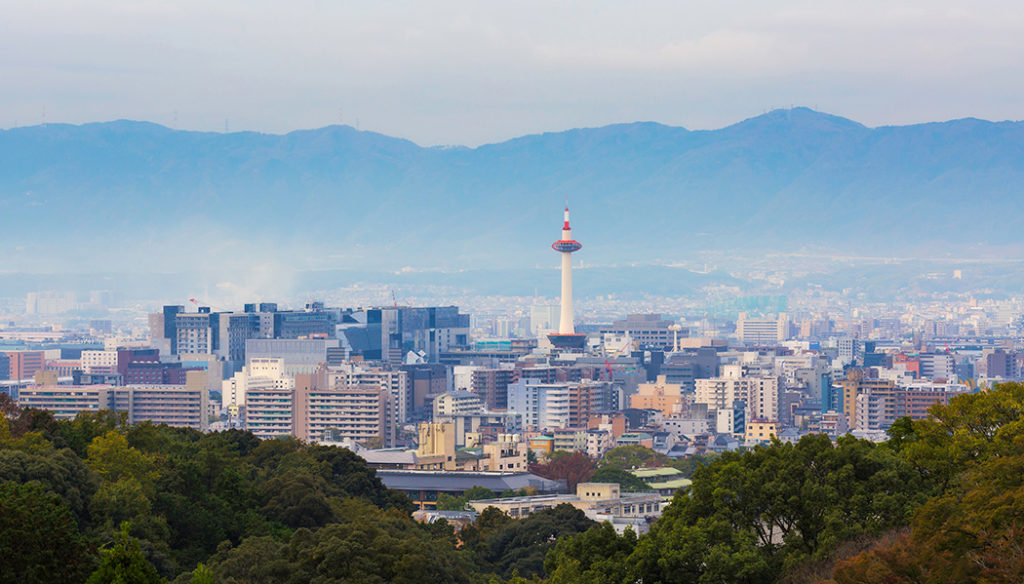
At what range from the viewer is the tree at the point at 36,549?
54.9 ft

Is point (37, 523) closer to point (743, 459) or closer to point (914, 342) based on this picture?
point (743, 459)

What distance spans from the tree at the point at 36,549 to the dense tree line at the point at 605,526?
2cm

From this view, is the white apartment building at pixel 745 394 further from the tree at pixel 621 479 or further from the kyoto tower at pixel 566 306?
the tree at pixel 621 479

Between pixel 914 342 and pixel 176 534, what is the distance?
13567 cm

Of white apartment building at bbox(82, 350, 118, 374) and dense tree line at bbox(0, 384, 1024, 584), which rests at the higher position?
dense tree line at bbox(0, 384, 1024, 584)

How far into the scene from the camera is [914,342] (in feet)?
512

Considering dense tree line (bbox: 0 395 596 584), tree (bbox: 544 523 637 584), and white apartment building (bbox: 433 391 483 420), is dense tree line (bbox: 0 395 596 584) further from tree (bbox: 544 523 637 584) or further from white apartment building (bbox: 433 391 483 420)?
white apartment building (bbox: 433 391 483 420)

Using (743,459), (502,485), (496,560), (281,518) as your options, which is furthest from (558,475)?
(743,459)

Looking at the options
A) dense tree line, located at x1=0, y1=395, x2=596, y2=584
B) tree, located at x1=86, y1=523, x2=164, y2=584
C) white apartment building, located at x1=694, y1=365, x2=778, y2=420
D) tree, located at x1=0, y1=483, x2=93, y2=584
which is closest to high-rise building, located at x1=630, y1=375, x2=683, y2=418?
white apartment building, located at x1=694, y1=365, x2=778, y2=420

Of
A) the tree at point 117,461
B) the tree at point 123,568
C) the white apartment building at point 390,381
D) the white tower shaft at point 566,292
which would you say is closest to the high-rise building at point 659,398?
the white apartment building at point 390,381

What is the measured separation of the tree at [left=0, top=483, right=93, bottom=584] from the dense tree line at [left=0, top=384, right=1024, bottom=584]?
2 cm

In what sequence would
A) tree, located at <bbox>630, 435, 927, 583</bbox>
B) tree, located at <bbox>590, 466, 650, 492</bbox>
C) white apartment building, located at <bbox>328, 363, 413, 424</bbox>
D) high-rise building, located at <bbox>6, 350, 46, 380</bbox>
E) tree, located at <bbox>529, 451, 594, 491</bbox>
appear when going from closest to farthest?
tree, located at <bbox>630, 435, 927, 583</bbox> → tree, located at <bbox>590, 466, 650, 492</bbox> → tree, located at <bbox>529, 451, 594, 491</bbox> → white apartment building, located at <bbox>328, 363, 413, 424</bbox> → high-rise building, located at <bbox>6, 350, 46, 380</bbox>

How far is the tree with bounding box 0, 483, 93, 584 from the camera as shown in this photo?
16734 mm

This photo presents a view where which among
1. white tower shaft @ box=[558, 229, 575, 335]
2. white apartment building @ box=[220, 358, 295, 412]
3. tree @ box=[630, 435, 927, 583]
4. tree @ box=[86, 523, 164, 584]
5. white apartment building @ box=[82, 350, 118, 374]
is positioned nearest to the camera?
tree @ box=[86, 523, 164, 584]
